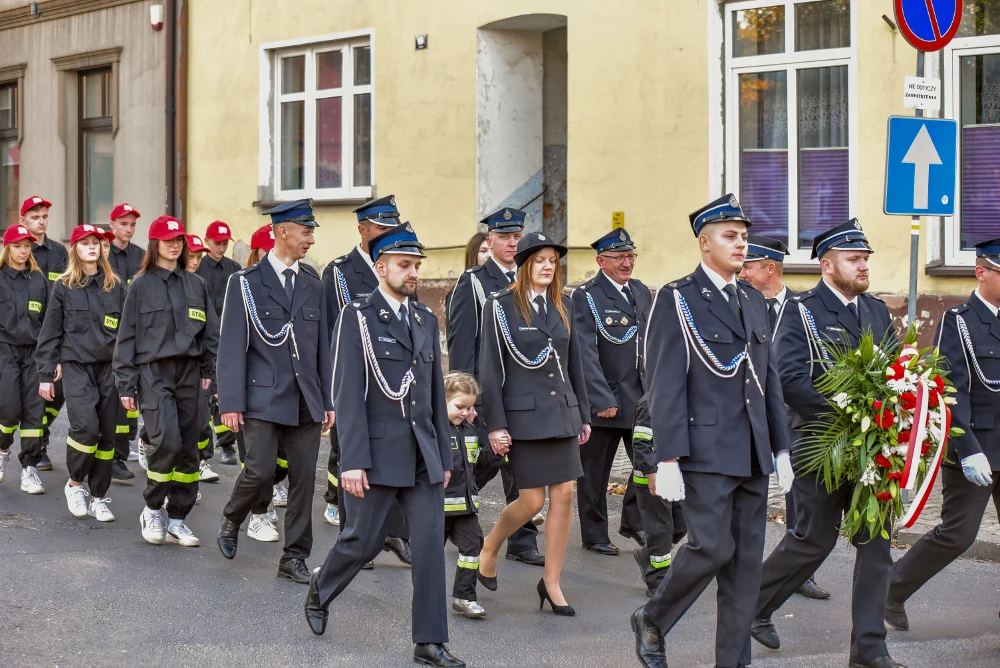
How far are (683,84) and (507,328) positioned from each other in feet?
24.7

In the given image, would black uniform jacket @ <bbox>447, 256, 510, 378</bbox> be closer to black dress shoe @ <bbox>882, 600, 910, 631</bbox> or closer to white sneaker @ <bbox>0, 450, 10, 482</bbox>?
black dress shoe @ <bbox>882, 600, 910, 631</bbox>

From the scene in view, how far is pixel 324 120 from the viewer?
18.6 meters

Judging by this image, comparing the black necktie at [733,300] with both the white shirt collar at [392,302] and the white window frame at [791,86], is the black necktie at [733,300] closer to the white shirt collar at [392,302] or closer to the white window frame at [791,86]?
the white shirt collar at [392,302]

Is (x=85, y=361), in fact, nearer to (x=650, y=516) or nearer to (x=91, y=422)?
(x=91, y=422)

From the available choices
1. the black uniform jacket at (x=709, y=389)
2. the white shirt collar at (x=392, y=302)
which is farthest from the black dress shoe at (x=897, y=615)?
the white shirt collar at (x=392, y=302)

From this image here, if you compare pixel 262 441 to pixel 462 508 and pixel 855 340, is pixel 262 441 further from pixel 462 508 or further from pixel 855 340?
pixel 855 340

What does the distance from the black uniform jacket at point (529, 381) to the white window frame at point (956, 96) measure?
6.40 m

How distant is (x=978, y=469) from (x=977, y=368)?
54 cm

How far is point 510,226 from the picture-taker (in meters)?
8.62

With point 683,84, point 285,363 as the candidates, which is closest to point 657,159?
point 683,84

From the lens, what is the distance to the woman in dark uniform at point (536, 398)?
7453 millimetres

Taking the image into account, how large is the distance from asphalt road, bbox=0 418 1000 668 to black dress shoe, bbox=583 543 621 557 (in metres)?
0.09

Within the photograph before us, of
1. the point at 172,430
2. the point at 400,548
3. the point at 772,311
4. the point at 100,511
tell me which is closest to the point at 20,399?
the point at 100,511

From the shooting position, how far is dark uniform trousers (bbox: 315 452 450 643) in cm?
642
